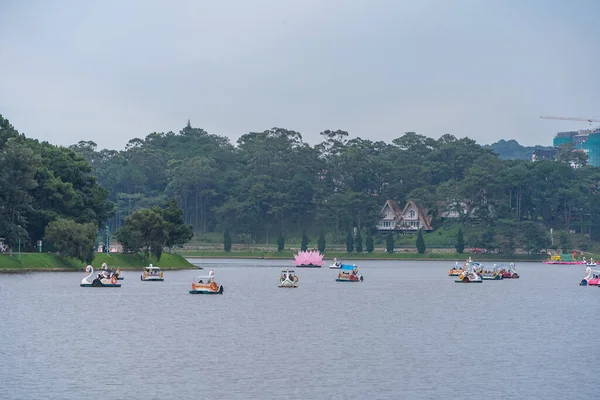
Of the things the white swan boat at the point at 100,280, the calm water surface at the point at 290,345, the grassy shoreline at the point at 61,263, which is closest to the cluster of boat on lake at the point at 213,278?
the white swan boat at the point at 100,280

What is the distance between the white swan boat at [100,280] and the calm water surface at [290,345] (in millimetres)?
1951

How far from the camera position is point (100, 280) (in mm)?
121125

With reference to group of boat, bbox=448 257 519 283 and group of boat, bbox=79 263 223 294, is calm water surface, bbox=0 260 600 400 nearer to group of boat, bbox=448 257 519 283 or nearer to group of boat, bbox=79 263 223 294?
group of boat, bbox=79 263 223 294

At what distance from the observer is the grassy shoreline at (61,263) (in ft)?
445

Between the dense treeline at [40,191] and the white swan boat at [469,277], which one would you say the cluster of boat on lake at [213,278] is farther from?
the dense treeline at [40,191]

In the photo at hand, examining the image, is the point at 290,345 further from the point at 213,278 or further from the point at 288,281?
the point at 288,281

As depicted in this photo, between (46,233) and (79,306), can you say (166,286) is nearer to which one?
(46,233)

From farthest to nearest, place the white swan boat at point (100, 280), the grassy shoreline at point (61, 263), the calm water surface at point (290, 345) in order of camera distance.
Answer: the grassy shoreline at point (61, 263) → the white swan boat at point (100, 280) → the calm water surface at point (290, 345)

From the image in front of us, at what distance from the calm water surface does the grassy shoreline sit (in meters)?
14.9

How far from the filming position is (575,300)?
117 metres

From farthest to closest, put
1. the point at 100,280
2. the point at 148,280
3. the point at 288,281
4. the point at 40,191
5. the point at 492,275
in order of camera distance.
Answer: the point at 492,275
the point at 40,191
the point at 148,280
the point at 288,281
the point at 100,280

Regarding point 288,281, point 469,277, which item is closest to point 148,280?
point 288,281

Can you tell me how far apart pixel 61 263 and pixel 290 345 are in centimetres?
8142

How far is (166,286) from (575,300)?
46.7 m
